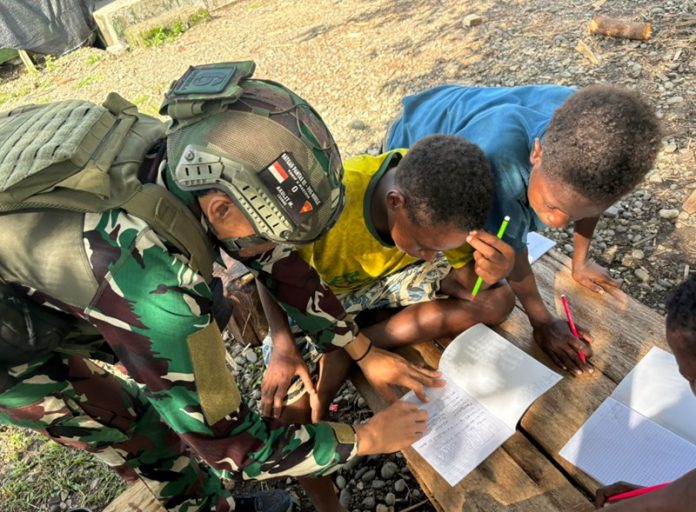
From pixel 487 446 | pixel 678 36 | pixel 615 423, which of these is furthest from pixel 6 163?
pixel 678 36

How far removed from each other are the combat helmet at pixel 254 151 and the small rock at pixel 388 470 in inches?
55.9

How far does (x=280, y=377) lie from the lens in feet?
6.56

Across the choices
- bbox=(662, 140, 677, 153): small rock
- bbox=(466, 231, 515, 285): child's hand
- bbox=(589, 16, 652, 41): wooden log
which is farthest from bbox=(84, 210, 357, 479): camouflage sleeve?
bbox=(589, 16, 652, 41): wooden log

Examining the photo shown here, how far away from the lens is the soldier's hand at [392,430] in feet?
5.10

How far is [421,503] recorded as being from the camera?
2.16 m

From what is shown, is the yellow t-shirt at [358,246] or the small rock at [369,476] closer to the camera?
the yellow t-shirt at [358,246]

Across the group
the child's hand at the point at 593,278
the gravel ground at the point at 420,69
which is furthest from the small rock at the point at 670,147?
the child's hand at the point at 593,278

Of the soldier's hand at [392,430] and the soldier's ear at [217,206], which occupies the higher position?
the soldier's ear at [217,206]

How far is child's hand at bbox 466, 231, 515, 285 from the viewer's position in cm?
182

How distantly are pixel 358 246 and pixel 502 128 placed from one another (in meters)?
0.70

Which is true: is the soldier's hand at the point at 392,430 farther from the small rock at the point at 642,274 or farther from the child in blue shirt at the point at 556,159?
the small rock at the point at 642,274

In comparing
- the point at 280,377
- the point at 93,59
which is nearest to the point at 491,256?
the point at 280,377

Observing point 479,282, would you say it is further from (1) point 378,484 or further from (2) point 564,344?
(1) point 378,484

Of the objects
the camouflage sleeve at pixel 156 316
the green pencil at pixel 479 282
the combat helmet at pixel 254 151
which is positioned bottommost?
the green pencil at pixel 479 282
